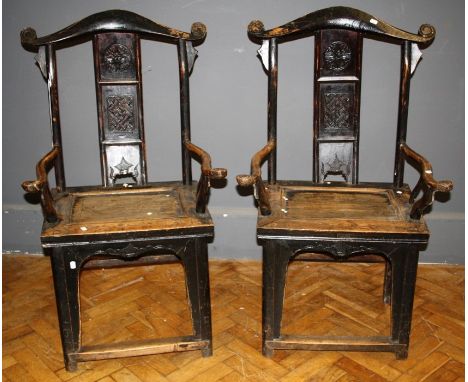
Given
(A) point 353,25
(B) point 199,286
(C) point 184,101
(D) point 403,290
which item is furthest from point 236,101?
(D) point 403,290

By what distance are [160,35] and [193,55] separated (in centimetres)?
13

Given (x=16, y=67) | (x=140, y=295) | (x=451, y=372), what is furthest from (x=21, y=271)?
(x=451, y=372)

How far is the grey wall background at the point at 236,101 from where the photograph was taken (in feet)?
7.08

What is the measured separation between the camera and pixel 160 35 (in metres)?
1.94

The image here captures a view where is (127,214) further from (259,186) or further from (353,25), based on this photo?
(353,25)

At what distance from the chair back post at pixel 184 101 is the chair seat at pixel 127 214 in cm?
7

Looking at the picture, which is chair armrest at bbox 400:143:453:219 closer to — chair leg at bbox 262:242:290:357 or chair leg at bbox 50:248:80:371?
chair leg at bbox 262:242:290:357

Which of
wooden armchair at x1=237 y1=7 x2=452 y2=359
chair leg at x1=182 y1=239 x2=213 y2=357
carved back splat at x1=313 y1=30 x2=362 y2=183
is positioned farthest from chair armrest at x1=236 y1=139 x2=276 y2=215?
carved back splat at x1=313 y1=30 x2=362 y2=183

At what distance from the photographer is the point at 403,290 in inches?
67.7

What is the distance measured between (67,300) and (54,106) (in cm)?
70

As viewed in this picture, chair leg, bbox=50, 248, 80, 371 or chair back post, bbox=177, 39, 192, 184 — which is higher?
chair back post, bbox=177, 39, 192, 184

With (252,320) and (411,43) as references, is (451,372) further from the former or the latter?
(411,43)

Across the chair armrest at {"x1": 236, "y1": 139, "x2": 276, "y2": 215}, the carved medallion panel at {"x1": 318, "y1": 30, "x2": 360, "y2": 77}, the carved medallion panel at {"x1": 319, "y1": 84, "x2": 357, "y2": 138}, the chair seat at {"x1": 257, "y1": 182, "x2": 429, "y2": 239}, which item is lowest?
the chair seat at {"x1": 257, "y1": 182, "x2": 429, "y2": 239}

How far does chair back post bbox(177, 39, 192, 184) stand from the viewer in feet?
6.46
